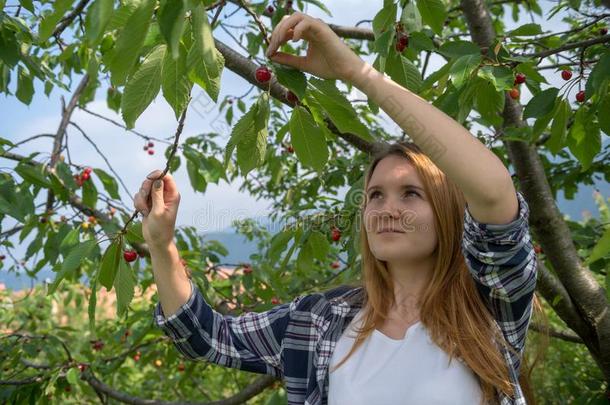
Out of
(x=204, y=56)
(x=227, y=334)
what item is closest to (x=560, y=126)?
(x=227, y=334)

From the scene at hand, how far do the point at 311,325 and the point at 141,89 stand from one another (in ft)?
2.34

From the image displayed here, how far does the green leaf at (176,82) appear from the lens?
3.59 ft

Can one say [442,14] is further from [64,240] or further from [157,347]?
[157,347]

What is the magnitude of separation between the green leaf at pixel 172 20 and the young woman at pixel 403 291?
0.36 m

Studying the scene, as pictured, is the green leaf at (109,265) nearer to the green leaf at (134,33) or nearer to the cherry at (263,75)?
the cherry at (263,75)

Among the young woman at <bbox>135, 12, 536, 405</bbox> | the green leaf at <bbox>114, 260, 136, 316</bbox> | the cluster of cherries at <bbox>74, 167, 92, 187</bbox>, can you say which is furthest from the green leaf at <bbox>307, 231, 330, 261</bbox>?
the cluster of cherries at <bbox>74, 167, 92, 187</bbox>

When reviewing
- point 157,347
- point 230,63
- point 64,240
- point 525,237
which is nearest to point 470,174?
point 525,237

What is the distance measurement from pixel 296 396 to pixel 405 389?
320 millimetres

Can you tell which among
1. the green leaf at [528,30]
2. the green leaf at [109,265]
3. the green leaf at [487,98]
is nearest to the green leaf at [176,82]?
the green leaf at [109,265]

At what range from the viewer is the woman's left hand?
1.18m

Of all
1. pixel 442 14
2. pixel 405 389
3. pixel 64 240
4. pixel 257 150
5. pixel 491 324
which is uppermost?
pixel 442 14

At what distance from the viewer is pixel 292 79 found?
4.09ft

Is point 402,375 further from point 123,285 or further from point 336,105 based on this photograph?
point 123,285

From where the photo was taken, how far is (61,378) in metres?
3.02
